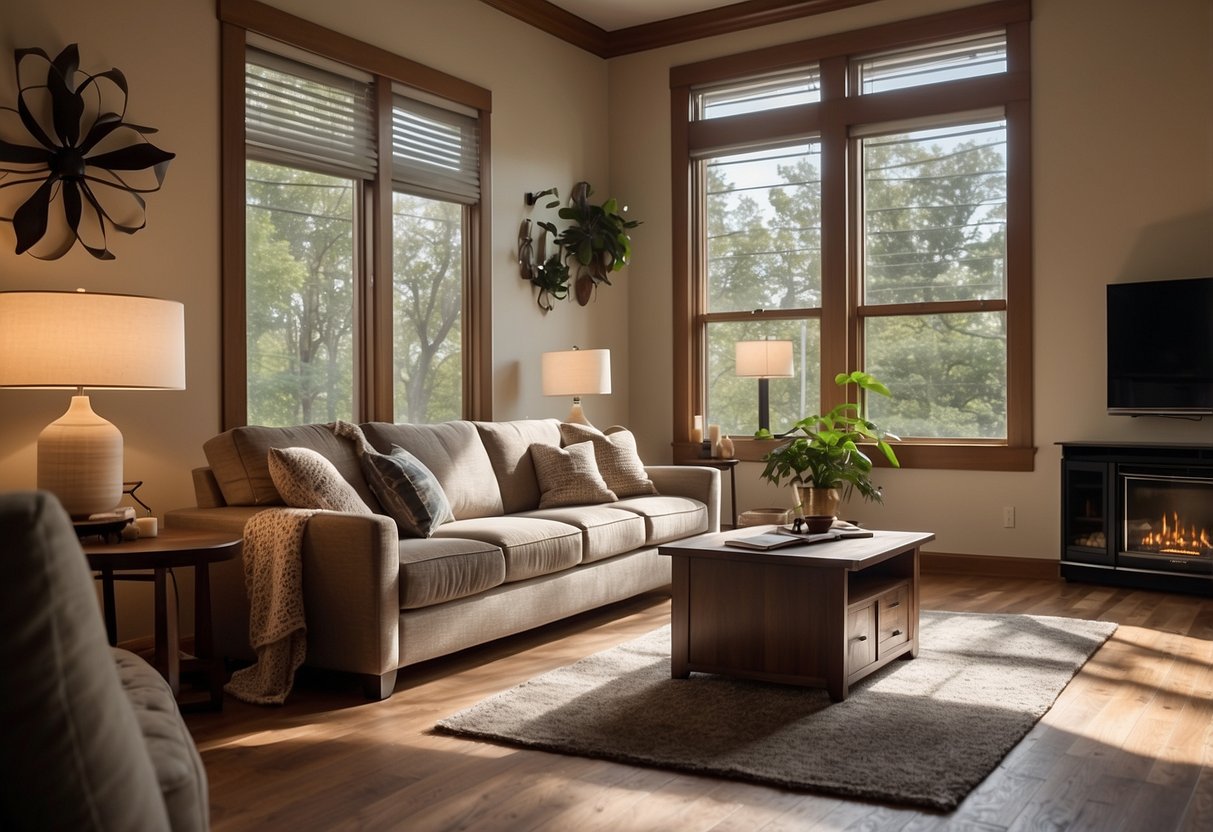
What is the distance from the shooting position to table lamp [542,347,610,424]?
5977 mm

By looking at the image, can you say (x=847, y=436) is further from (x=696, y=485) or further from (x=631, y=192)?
(x=631, y=192)

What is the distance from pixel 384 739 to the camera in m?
3.06

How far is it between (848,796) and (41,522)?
200cm

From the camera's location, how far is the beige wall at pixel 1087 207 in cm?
536

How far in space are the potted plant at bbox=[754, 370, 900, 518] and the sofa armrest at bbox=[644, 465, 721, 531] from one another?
308 millimetres

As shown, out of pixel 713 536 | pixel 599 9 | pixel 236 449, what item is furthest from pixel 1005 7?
pixel 236 449

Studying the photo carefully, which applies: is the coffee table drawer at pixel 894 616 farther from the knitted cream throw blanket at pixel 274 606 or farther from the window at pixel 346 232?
the window at pixel 346 232

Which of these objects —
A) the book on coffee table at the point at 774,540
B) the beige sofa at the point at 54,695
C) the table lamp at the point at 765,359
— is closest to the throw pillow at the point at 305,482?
the book on coffee table at the point at 774,540

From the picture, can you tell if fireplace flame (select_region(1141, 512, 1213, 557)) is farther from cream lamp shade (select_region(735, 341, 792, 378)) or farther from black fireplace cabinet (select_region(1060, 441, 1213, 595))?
cream lamp shade (select_region(735, 341, 792, 378))

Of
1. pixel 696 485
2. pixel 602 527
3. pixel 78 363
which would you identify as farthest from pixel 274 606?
pixel 696 485

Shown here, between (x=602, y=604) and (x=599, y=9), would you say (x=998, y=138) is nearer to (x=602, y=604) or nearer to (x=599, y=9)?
(x=599, y=9)

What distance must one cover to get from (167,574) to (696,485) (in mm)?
2798

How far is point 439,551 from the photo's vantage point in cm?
371

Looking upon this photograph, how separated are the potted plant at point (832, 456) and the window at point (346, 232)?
179cm
